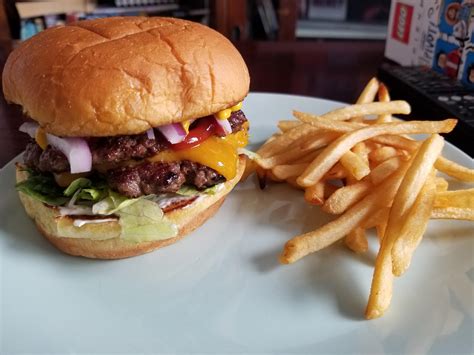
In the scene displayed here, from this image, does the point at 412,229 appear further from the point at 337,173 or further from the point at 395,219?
the point at 337,173

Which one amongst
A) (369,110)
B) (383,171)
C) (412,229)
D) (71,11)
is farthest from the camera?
(71,11)

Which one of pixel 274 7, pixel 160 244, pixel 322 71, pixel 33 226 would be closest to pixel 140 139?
pixel 160 244

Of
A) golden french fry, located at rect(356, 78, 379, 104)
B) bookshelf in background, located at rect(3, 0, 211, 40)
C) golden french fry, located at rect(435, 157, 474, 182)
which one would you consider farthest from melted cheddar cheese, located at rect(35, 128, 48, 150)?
bookshelf in background, located at rect(3, 0, 211, 40)

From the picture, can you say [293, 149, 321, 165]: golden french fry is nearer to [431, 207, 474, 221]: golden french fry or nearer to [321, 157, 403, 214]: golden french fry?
[321, 157, 403, 214]: golden french fry

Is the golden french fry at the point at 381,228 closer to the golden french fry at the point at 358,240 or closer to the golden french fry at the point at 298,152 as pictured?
the golden french fry at the point at 358,240

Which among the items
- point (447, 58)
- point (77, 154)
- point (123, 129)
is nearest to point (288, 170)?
point (123, 129)

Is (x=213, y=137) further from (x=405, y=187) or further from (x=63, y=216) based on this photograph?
(x=405, y=187)

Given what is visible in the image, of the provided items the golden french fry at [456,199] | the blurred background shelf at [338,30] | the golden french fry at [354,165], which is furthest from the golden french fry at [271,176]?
the blurred background shelf at [338,30]
